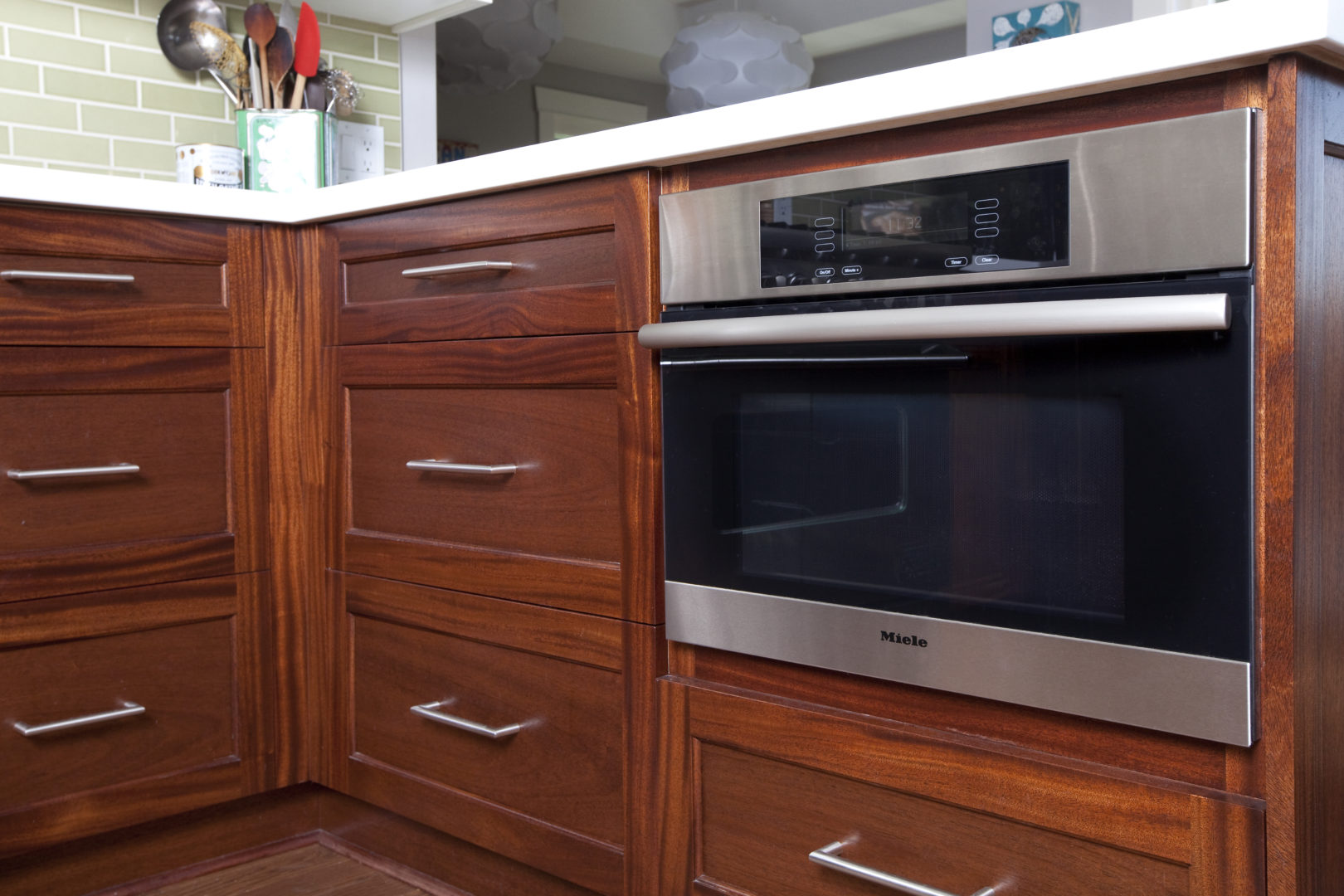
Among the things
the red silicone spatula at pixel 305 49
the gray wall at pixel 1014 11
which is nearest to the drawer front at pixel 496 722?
the red silicone spatula at pixel 305 49

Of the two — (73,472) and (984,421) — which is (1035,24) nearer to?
(984,421)

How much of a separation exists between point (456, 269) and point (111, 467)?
1.84ft

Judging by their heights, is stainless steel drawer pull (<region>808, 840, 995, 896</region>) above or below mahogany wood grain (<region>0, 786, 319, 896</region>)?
above

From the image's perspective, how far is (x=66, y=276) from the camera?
1.54 metres

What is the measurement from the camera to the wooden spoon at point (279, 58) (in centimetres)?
202

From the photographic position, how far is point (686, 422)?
128 cm

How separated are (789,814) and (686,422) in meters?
0.42

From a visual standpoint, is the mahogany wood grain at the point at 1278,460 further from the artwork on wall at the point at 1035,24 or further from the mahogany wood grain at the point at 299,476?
the artwork on wall at the point at 1035,24

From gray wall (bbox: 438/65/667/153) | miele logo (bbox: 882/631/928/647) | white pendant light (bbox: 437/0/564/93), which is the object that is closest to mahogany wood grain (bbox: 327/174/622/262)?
miele logo (bbox: 882/631/928/647)

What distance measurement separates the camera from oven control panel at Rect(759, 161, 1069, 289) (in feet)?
3.26

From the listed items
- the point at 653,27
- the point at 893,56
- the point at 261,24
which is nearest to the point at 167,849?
the point at 261,24

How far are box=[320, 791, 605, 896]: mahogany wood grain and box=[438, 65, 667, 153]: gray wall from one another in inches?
75.9

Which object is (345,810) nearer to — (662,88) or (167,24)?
(167,24)

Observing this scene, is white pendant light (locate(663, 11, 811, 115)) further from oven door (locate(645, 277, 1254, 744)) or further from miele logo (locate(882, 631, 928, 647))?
miele logo (locate(882, 631, 928, 647))
